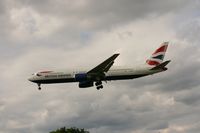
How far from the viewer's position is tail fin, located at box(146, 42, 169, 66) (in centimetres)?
9944

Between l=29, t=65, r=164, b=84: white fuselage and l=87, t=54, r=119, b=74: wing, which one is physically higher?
l=87, t=54, r=119, b=74: wing

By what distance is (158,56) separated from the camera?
10250 cm

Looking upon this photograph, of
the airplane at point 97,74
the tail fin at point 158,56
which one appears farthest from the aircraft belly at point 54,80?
the tail fin at point 158,56

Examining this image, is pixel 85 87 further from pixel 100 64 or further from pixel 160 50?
pixel 160 50

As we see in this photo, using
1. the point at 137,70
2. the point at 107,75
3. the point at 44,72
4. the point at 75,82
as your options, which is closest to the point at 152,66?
the point at 137,70

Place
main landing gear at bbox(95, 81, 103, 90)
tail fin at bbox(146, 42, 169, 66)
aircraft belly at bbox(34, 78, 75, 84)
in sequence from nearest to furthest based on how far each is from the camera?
Result: aircraft belly at bbox(34, 78, 75, 84) → main landing gear at bbox(95, 81, 103, 90) → tail fin at bbox(146, 42, 169, 66)

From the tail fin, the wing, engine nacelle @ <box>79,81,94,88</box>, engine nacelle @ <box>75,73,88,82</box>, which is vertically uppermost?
the tail fin

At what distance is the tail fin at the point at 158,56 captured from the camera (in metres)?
99.4

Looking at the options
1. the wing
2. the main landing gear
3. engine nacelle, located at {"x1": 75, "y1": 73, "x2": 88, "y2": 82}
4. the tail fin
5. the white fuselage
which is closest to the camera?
the wing

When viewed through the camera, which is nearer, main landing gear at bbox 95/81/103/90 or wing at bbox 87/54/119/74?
wing at bbox 87/54/119/74

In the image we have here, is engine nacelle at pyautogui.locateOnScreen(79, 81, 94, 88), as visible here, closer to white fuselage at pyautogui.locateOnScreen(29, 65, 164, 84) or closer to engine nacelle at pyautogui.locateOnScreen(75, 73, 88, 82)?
engine nacelle at pyautogui.locateOnScreen(75, 73, 88, 82)

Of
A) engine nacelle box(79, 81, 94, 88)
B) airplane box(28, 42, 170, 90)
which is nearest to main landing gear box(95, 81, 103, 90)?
airplane box(28, 42, 170, 90)

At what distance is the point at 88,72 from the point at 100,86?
4.19 m

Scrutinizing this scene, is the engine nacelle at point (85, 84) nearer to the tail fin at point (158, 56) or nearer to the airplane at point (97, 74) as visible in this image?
the airplane at point (97, 74)
